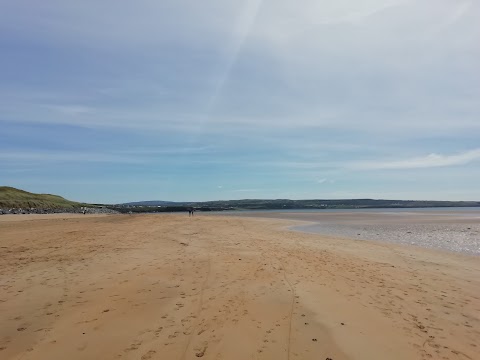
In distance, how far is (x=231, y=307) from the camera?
361 inches

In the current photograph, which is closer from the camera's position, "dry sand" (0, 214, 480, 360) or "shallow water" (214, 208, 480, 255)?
"dry sand" (0, 214, 480, 360)

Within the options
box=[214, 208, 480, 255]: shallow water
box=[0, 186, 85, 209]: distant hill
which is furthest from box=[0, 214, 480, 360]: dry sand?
box=[0, 186, 85, 209]: distant hill

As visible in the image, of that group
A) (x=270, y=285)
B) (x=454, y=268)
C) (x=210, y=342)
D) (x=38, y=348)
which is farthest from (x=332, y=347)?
(x=454, y=268)

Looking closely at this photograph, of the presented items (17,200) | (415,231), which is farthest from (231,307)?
(17,200)

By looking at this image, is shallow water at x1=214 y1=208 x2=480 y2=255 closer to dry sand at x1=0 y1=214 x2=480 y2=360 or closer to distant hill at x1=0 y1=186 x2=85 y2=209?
dry sand at x1=0 y1=214 x2=480 y2=360

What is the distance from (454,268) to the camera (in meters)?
16.0

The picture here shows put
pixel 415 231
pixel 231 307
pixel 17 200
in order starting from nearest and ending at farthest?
pixel 231 307 → pixel 415 231 → pixel 17 200

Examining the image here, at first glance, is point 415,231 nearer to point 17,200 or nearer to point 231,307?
point 231,307

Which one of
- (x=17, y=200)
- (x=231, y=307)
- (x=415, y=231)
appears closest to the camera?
(x=231, y=307)

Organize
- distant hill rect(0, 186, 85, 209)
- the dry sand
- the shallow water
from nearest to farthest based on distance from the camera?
1. the dry sand
2. the shallow water
3. distant hill rect(0, 186, 85, 209)

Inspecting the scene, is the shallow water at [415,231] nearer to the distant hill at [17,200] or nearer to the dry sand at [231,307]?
the dry sand at [231,307]

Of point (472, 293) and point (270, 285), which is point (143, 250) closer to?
point (270, 285)

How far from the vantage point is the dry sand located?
6840 mm

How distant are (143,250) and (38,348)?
11710 mm
